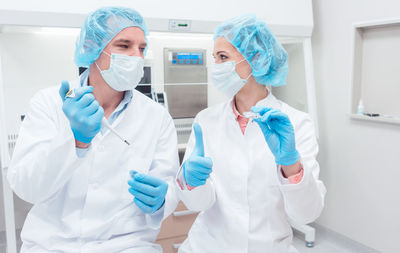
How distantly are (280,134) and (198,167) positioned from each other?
0.89ft

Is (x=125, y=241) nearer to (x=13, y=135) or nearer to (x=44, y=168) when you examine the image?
(x=44, y=168)

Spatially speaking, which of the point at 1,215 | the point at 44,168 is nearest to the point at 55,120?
the point at 44,168

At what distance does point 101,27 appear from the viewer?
1211 millimetres

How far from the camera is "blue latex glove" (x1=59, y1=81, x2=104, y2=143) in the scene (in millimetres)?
990

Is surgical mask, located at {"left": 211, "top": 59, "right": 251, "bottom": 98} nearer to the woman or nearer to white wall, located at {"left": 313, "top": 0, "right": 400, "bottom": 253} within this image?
the woman

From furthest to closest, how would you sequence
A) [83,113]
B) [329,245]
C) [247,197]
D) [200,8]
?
[329,245]
[200,8]
[247,197]
[83,113]

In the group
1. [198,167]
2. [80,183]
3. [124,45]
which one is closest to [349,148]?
[198,167]

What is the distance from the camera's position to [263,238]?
1204 millimetres

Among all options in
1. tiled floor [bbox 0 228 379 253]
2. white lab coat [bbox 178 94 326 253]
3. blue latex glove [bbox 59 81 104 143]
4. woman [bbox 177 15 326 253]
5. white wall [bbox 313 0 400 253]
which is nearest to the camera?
blue latex glove [bbox 59 81 104 143]

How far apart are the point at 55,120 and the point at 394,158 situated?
5.92 feet

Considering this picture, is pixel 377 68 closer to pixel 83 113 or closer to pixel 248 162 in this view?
pixel 248 162

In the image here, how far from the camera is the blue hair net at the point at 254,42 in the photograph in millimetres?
1294

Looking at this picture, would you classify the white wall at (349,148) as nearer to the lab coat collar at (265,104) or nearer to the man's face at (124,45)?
the lab coat collar at (265,104)

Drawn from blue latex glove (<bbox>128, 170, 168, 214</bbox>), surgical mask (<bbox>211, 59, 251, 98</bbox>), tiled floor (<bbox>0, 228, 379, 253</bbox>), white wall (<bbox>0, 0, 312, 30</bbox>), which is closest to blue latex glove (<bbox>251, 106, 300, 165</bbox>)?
surgical mask (<bbox>211, 59, 251, 98</bbox>)
